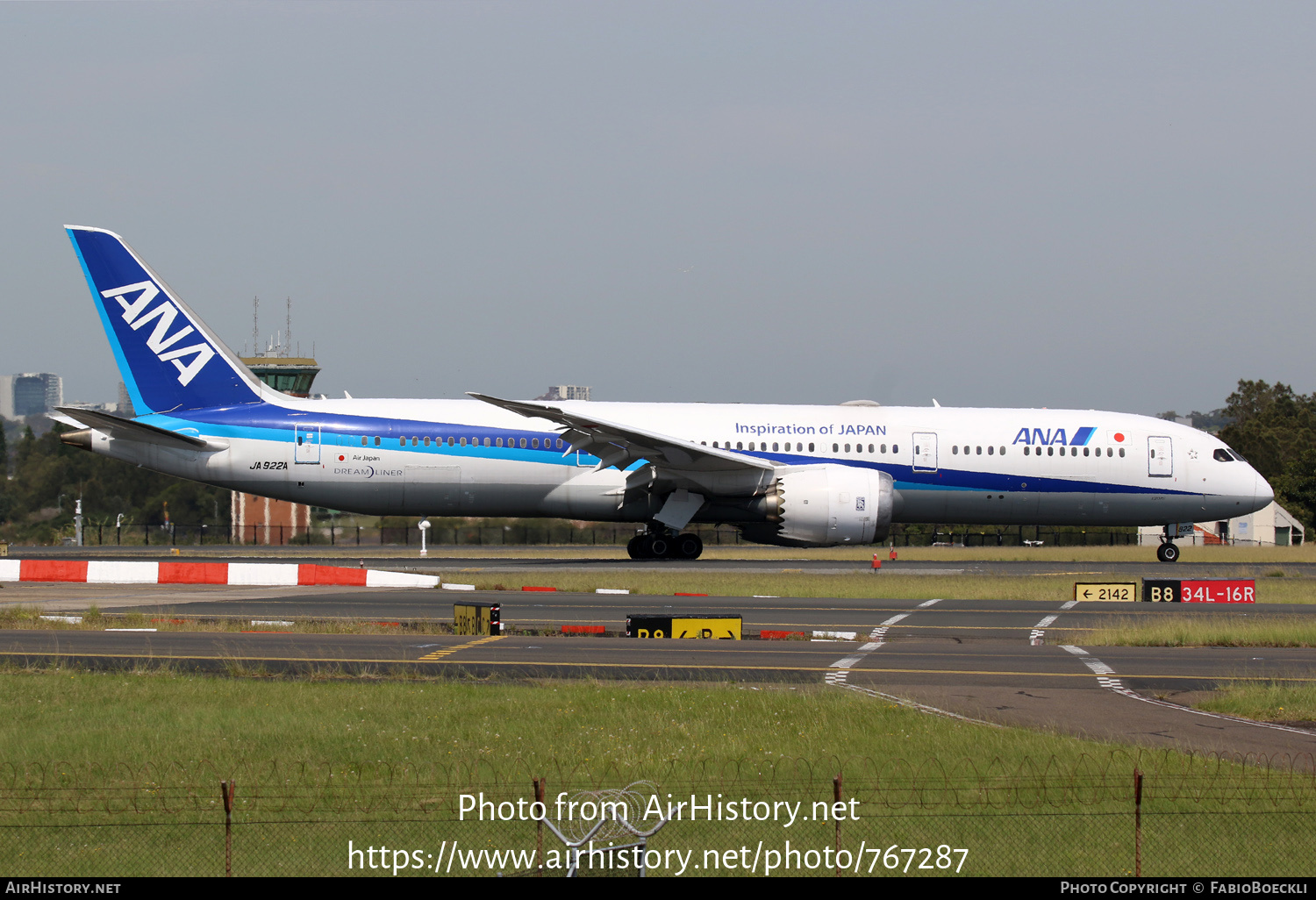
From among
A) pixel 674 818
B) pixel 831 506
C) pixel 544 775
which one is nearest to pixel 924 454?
pixel 831 506

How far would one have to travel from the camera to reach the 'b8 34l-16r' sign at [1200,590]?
27.8 meters

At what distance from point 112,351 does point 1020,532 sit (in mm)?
47588

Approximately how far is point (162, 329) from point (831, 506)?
66.4ft

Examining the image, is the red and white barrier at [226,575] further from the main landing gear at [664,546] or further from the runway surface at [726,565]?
the main landing gear at [664,546]

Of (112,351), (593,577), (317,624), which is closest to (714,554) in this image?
(593,577)

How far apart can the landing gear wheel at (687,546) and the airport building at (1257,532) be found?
3517cm

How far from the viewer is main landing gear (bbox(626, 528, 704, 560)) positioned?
121 feet

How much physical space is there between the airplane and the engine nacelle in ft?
0.16

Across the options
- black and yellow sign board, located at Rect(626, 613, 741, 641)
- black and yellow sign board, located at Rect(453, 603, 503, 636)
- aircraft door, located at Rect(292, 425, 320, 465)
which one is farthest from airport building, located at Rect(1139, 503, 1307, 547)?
black and yellow sign board, located at Rect(453, 603, 503, 636)

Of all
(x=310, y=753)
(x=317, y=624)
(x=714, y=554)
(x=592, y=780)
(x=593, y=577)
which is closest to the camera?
(x=592, y=780)

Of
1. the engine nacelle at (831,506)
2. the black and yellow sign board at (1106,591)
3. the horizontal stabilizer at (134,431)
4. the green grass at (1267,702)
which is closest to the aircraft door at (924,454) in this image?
the engine nacelle at (831,506)

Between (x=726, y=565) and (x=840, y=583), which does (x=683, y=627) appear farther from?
(x=726, y=565)

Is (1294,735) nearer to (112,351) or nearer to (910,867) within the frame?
(910,867)

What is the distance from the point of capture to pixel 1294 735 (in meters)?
12.5
